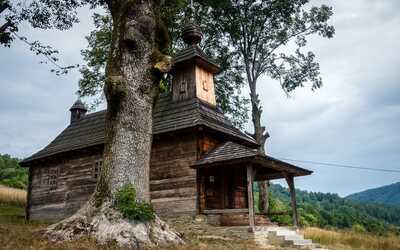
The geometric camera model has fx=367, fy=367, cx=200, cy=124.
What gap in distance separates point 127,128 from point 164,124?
6.69 metres

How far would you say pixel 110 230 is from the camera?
305 inches

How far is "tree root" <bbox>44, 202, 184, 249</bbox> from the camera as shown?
300 inches

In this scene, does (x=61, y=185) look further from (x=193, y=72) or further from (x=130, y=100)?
(x=130, y=100)

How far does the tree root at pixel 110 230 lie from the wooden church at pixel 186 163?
487cm

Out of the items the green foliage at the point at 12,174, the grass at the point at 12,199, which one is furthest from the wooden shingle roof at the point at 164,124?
the green foliage at the point at 12,174

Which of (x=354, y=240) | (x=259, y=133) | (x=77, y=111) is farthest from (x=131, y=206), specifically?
(x=77, y=111)

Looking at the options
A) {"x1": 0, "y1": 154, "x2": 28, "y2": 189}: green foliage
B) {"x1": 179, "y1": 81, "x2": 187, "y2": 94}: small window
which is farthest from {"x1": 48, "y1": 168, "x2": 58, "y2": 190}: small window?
{"x1": 0, "y1": 154, "x2": 28, "y2": 189}: green foliage

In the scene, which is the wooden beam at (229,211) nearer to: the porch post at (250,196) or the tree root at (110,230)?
the porch post at (250,196)

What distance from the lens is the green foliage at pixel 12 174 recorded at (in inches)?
1497

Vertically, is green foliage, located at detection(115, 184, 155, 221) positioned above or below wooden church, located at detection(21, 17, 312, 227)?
below

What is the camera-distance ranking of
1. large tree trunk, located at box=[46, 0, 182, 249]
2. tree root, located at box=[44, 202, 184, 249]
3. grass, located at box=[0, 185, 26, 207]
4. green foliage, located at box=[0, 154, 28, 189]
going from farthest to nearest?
green foliage, located at box=[0, 154, 28, 189], grass, located at box=[0, 185, 26, 207], large tree trunk, located at box=[46, 0, 182, 249], tree root, located at box=[44, 202, 184, 249]

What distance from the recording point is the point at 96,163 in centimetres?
1758

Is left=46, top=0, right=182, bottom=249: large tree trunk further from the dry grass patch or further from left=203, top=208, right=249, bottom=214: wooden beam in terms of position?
the dry grass patch

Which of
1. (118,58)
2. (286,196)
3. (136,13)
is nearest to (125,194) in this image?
(118,58)
